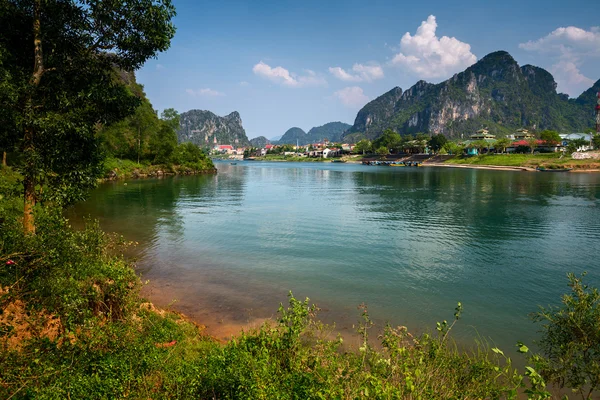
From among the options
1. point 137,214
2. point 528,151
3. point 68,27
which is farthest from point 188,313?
point 528,151

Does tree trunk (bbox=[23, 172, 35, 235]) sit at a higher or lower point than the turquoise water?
higher

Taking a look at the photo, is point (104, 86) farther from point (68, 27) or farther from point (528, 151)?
point (528, 151)

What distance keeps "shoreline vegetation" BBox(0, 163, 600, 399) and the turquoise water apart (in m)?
3.89

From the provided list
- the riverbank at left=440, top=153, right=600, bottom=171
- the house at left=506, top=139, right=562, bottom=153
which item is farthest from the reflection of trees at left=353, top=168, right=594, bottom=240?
the house at left=506, top=139, right=562, bottom=153

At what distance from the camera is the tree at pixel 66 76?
11359 millimetres

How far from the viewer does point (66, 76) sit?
12.9 m

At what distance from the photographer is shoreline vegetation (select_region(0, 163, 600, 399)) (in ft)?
22.9

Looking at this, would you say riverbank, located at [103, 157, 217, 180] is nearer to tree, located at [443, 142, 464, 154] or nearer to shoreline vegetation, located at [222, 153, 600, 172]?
shoreline vegetation, located at [222, 153, 600, 172]

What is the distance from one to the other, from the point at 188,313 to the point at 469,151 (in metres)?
190

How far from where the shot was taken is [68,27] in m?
12.7

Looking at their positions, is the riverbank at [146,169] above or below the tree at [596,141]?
below

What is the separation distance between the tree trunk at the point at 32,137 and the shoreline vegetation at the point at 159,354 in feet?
1.60

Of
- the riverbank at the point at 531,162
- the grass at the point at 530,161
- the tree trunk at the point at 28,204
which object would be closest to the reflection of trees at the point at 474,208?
the tree trunk at the point at 28,204

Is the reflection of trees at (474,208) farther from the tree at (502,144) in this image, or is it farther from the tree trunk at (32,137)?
the tree at (502,144)
